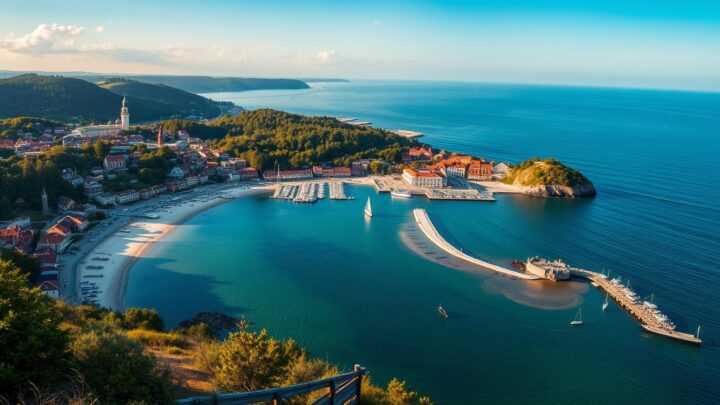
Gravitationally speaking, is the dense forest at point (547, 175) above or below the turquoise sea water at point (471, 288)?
above

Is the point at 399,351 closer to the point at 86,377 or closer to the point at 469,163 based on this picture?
the point at 86,377

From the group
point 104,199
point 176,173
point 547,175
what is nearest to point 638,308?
point 547,175

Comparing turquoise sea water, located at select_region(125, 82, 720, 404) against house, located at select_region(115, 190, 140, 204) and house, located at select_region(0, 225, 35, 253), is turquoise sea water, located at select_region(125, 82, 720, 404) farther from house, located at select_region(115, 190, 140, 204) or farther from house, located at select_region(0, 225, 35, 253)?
house, located at select_region(115, 190, 140, 204)

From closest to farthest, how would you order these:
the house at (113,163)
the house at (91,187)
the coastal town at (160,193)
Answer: the coastal town at (160,193) < the house at (91,187) < the house at (113,163)

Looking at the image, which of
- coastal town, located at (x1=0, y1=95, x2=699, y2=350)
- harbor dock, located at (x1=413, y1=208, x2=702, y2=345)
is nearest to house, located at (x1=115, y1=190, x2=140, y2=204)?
coastal town, located at (x1=0, y1=95, x2=699, y2=350)

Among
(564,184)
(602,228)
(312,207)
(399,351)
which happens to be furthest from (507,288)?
(564,184)

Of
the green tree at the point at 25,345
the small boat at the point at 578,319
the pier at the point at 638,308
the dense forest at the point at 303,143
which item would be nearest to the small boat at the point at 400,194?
the dense forest at the point at 303,143

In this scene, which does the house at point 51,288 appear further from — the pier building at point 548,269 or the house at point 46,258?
the pier building at point 548,269
